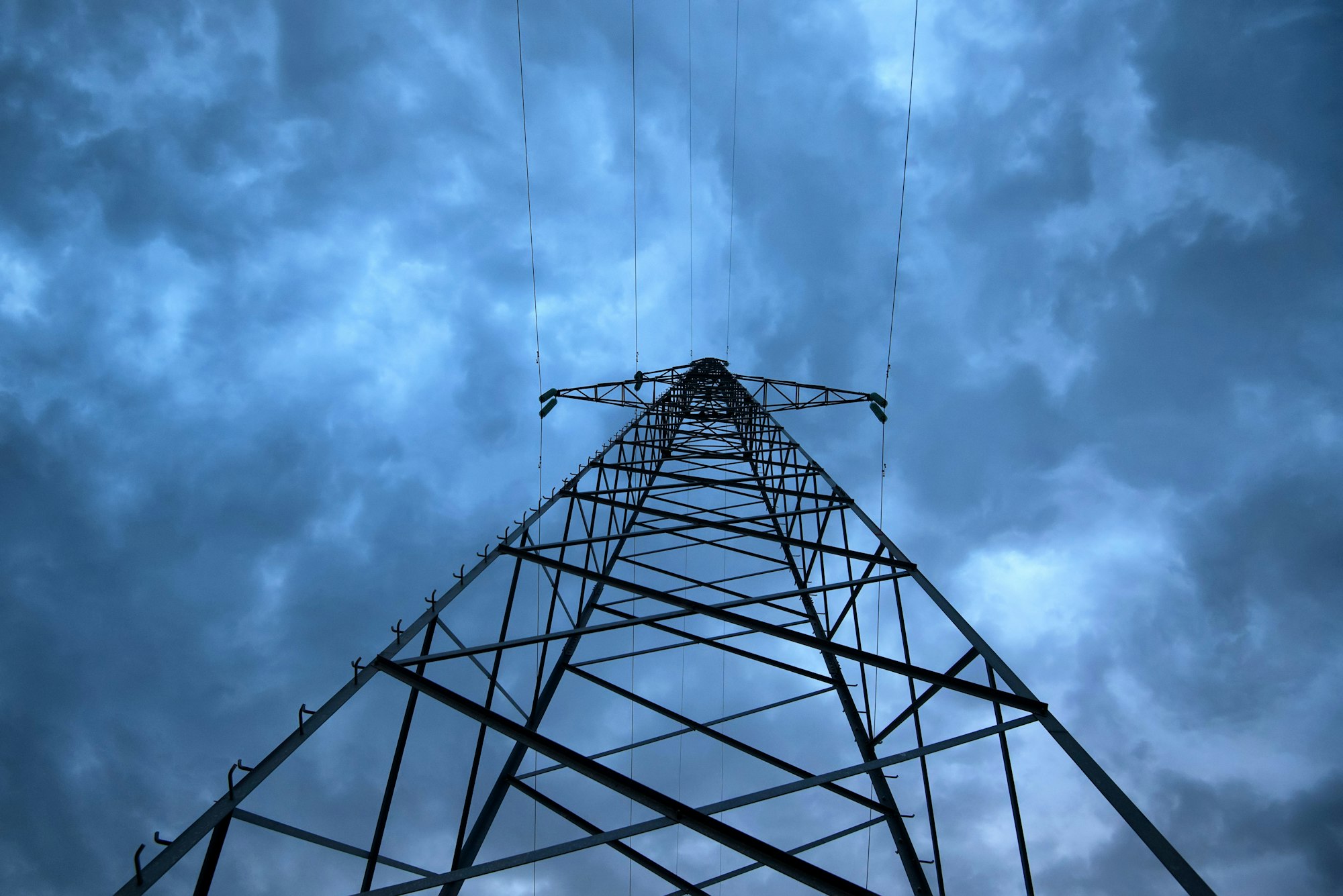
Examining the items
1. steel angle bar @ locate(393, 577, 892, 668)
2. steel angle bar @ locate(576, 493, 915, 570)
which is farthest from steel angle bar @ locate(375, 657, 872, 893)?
steel angle bar @ locate(576, 493, 915, 570)

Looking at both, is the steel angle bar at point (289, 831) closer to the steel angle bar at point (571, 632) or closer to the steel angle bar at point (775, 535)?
the steel angle bar at point (571, 632)

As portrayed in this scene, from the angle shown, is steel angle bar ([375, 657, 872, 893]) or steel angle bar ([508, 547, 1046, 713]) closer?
steel angle bar ([375, 657, 872, 893])

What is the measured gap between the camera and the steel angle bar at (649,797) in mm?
3367

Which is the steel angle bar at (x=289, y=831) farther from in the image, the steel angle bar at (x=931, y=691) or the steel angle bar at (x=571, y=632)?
the steel angle bar at (x=931, y=691)

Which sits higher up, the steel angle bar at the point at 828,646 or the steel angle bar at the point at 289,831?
the steel angle bar at the point at 828,646

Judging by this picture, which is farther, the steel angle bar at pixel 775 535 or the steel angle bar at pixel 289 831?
the steel angle bar at pixel 775 535

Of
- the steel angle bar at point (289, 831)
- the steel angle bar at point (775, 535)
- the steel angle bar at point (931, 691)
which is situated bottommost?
the steel angle bar at point (289, 831)

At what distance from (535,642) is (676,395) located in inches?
442

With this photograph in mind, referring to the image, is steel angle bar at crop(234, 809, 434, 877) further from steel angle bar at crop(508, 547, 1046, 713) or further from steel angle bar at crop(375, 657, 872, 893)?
steel angle bar at crop(508, 547, 1046, 713)

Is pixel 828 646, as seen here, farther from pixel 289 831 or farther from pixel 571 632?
pixel 289 831

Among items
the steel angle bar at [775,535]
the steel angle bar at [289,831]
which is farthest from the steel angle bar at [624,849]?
the steel angle bar at [775,535]

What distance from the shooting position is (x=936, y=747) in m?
4.37

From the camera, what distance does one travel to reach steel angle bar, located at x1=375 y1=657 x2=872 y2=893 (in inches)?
133

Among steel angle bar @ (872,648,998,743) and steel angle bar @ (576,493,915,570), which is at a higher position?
steel angle bar @ (576,493,915,570)
